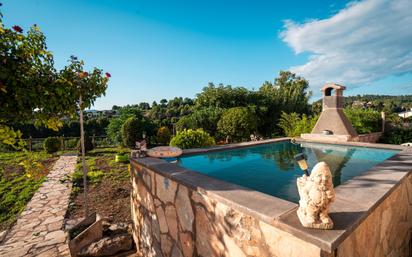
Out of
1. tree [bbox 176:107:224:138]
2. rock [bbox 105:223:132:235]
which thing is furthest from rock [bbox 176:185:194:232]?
tree [bbox 176:107:224:138]

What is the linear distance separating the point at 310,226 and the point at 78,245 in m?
3.37

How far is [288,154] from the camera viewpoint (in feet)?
20.4

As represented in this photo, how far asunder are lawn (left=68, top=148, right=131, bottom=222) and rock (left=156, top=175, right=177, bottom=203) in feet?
6.49

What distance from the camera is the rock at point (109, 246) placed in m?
3.07

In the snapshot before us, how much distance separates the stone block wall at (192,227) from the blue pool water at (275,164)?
1399 millimetres

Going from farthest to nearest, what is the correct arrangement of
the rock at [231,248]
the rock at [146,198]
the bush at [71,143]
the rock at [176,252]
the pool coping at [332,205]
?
the bush at [71,143] → the rock at [146,198] → the rock at [176,252] → the rock at [231,248] → the pool coping at [332,205]

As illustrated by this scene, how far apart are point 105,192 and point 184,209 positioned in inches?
181

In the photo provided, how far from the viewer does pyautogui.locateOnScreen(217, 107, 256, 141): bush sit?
1170 centimetres

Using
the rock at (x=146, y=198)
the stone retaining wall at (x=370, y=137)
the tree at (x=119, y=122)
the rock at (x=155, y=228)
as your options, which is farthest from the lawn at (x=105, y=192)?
the stone retaining wall at (x=370, y=137)

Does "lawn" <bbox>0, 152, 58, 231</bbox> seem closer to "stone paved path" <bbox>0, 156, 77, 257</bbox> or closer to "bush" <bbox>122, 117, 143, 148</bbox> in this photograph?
"stone paved path" <bbox>0, 156, 77, 257</bbox>

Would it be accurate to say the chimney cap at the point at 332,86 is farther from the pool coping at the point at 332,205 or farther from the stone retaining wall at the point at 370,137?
the pool coping at the point at 332,205

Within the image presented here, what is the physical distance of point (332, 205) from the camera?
1.55 m

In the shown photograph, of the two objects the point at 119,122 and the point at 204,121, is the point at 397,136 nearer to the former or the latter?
the point at 204,121

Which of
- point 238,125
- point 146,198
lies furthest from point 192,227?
point 238,125
